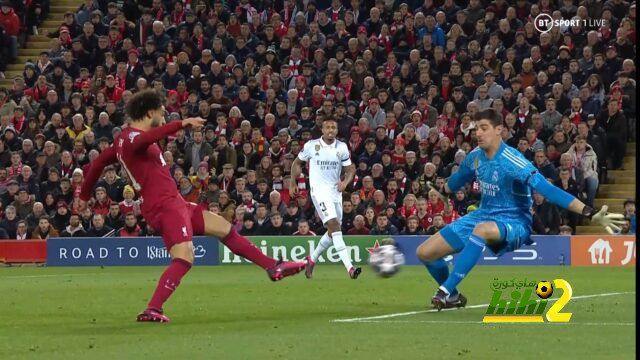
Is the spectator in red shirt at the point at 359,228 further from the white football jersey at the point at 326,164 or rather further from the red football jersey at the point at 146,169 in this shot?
the red football jersey at the point at 146,169

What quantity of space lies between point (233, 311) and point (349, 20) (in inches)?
659

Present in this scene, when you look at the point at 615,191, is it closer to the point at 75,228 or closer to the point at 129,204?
the point at 129,204

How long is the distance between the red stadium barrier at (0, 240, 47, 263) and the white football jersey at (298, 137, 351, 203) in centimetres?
829

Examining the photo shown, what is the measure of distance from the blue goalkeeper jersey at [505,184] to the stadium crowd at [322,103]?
11.7 meters

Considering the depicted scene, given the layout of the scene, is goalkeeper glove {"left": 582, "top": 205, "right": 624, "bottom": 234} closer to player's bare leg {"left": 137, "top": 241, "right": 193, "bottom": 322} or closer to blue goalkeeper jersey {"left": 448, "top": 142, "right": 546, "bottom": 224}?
blue goalkeeper jersey {"left": 448, "top": 142, "right": 546, "bottom": 224}

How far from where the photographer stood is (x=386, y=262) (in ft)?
46.5

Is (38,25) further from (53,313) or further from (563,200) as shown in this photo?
(563,200)

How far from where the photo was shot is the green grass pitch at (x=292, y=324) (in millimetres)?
9953

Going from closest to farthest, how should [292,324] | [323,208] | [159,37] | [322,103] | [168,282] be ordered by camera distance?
[292,324] < [168,282] < [323,208] < [322,103] < [159,37]

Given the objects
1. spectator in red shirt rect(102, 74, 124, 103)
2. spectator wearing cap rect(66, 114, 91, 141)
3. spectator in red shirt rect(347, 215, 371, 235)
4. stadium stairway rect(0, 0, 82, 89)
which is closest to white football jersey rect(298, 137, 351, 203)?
Result: spectator in red shirt rect(347, 215, 371, 235)

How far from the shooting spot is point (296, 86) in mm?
28750

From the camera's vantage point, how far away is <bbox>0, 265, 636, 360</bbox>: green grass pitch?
32.7ft

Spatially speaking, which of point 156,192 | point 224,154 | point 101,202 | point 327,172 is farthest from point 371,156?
point 156,192

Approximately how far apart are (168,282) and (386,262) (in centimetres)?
281
